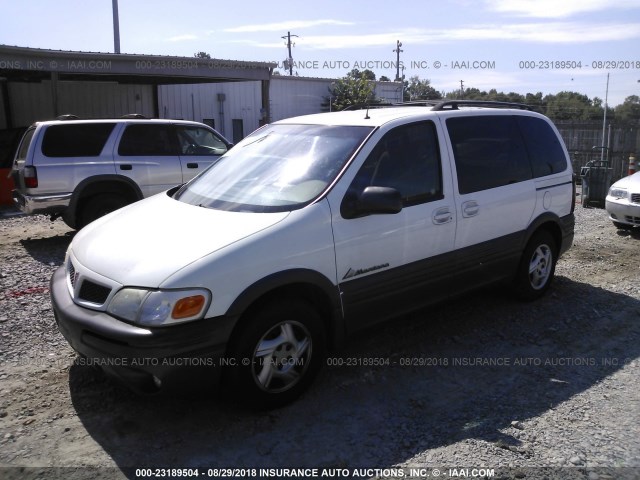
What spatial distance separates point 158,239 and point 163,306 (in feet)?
1.91

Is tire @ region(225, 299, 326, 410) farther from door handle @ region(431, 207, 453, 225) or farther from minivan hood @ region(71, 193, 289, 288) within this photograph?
door handle @ region(431, 207, 453, 225)

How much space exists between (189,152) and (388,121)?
5.91m

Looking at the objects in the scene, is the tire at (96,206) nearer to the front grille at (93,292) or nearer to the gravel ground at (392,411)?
the gravel ground at (392,411)

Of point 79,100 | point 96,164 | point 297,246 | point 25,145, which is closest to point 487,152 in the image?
point 297,246

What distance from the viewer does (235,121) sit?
2314 cm

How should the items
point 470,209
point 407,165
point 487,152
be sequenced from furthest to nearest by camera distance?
point 487,152
point 470,209
point 407,165

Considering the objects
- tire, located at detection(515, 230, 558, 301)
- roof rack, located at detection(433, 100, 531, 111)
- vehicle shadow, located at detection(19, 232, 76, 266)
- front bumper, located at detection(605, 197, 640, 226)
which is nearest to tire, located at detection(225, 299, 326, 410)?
roof rack, located at detection(433, 100, 531, 111)

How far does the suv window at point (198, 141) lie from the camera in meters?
9.37

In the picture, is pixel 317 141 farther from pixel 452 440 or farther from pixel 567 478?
pixel 567 478

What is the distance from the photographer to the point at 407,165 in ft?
13.7

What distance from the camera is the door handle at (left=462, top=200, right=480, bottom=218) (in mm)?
4508

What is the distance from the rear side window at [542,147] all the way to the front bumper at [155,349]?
3.61 meters

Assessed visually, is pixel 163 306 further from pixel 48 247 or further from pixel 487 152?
pixel 48 247

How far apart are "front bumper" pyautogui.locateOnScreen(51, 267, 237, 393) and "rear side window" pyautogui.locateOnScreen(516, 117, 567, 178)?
361 cm
